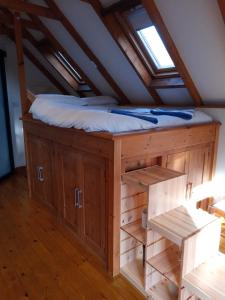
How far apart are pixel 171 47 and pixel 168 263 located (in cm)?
173

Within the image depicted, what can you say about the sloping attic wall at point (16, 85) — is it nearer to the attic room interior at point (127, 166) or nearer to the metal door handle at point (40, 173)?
the attic room interior at point (127, 166)

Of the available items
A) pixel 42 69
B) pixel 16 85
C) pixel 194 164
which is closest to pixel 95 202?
pixel 194 164

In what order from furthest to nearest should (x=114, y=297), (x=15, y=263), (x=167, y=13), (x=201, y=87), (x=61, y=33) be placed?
1. (x=61, y=33)
2. (x=201, y=87)
3. (x=15, y=263)
4. (x=167, y=13)
5. (x=114, y=297)

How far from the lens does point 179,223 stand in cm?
152

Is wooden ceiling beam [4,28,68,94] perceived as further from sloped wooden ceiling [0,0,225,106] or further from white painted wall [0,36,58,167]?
sloped wooden ceiling [0,0,225,106]

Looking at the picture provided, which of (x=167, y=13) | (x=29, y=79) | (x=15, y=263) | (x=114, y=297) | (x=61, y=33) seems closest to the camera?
(x=114, y=297)

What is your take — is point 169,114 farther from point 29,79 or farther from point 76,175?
point 29,79

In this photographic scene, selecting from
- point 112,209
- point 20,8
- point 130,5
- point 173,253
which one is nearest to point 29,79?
point 20,8

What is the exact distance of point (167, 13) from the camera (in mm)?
1801

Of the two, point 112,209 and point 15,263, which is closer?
point 112,209

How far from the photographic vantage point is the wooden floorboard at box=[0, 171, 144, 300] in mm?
1658

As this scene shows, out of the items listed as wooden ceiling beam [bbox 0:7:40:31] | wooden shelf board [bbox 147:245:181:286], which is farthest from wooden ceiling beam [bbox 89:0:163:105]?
wooden shelf board [bbox 147:245:181:286]

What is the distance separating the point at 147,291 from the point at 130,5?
7.49ft

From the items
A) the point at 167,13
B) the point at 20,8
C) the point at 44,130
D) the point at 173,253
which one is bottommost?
the point at 173,253
